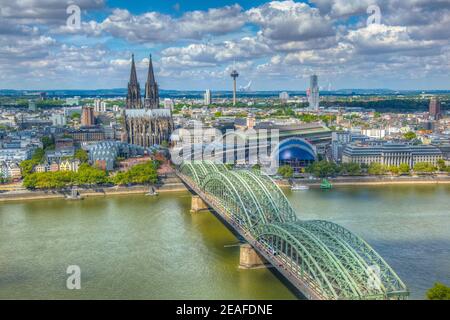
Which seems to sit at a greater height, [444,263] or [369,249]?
[369,249]

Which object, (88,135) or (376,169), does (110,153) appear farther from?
(88,135)

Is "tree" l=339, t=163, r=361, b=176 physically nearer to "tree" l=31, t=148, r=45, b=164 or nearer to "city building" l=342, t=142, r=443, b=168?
"city building" l=342, t=142, r=443, b=168

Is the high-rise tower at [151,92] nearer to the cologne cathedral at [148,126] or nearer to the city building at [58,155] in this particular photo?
the cologne cathedral at [148,126]

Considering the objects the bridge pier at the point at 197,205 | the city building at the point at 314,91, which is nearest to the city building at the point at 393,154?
the bridge pier at the point at 197,205
